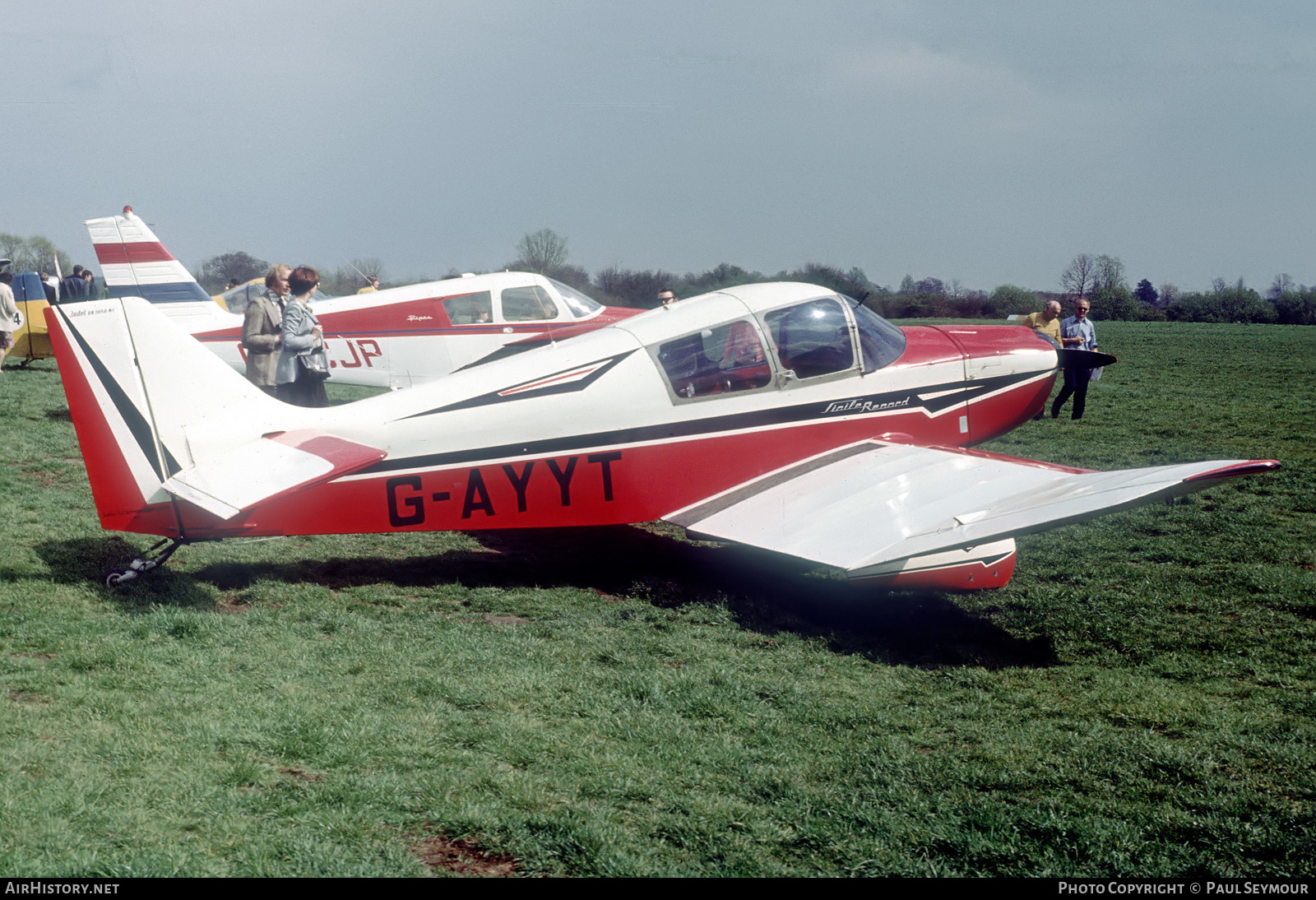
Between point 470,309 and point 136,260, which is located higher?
point 136,260

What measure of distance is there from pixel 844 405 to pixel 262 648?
4.15 metres

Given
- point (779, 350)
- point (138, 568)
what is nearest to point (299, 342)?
point (138, 568)

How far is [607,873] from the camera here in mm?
2930

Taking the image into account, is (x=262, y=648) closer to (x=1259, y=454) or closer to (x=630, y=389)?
(x=630, y=389)

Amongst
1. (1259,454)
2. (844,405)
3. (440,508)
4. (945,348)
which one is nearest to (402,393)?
(440,508)

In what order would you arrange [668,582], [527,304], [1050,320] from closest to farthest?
[668,582] → [527,304] → [1050,320]

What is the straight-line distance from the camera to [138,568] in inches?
223

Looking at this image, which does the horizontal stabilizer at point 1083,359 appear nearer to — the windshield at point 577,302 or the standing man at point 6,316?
the windshield at point 577,302

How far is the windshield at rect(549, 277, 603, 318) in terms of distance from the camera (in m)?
12.9

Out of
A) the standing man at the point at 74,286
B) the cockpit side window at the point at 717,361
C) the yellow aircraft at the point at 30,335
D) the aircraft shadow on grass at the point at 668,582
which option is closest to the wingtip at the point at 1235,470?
the aircraft shadow on grass at the point at 668,582

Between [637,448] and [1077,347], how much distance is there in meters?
10.1

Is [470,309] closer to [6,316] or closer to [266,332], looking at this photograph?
[266,332]

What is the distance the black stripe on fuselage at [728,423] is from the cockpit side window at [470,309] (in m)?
7.09
